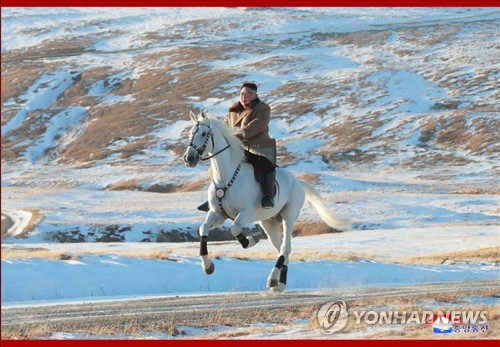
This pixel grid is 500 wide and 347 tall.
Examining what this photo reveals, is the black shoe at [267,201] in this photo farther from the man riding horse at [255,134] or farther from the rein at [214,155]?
the rein at [214,155]

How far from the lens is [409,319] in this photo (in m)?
Answer: 13.9

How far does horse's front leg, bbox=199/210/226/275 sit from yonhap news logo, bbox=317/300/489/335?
9.34ft

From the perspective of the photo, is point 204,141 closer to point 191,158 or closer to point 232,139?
point 191,158

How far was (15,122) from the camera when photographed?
143750 millimetres

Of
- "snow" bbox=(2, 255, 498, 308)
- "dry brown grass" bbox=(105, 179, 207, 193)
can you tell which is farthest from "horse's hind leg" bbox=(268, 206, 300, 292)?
"dry brown grass" bbox=(105, 179, 207, 193)

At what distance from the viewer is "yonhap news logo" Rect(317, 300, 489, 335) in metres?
12.9

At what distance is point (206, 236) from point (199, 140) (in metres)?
1.90

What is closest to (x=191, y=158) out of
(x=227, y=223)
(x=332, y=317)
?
(x=332, y=317)

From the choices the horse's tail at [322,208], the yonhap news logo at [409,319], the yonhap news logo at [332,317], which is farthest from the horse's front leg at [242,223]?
the horse's tail at [322,208]

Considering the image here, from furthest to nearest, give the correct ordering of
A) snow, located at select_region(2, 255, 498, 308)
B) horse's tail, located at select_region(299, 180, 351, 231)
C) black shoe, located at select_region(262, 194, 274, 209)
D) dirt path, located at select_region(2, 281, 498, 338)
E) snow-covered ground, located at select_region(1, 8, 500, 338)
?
1. snow-covered ground, located at select_region(1, 8, 500, 338)
2. snow, located at select_region(2, 255, 498, 308)
3. horse's tail, located at select_region(299, 180, 351, 231)
4. black shoe, located at select_region(262, 194, 274, 209)
5. dirt path, located at select_region(2, 281, 498, 338)

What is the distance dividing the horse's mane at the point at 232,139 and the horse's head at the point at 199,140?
260 mm

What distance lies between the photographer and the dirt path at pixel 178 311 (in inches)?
518

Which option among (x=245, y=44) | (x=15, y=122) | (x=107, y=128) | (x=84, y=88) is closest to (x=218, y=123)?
(x=107, y=128)

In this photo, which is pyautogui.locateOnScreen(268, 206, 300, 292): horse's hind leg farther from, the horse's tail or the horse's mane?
the horse's mane
